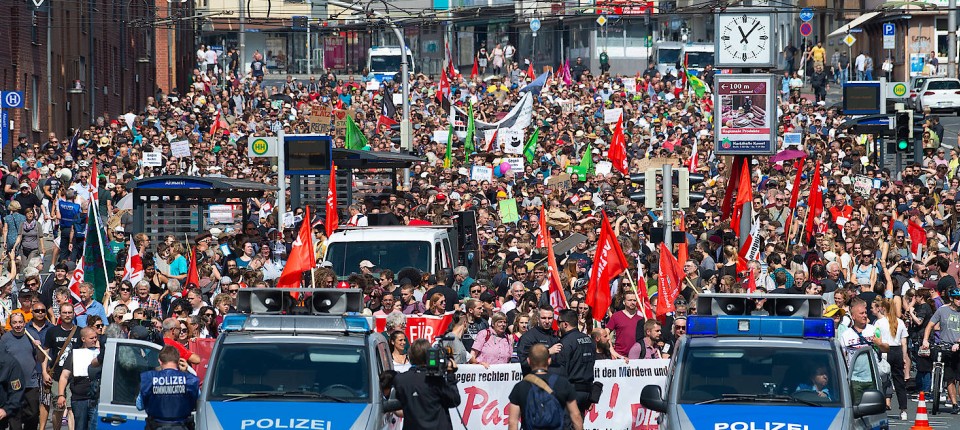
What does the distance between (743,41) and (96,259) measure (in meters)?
11.9

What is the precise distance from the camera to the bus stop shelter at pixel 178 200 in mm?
26562

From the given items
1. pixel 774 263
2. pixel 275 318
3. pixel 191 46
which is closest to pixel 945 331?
pixel 774 263

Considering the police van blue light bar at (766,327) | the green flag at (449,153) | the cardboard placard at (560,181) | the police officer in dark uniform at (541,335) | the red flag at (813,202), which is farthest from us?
the green flag at (449,153)

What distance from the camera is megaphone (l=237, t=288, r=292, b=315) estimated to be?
1423cm

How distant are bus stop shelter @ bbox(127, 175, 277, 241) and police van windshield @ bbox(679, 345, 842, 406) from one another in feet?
46.9

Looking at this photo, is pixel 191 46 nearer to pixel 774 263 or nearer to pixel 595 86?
pixel 595 86

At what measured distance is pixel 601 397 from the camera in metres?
16.7

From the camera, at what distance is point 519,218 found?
30094 millimetres

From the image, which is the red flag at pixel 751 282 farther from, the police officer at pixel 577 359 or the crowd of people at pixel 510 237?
the police officer at pixel 577 359

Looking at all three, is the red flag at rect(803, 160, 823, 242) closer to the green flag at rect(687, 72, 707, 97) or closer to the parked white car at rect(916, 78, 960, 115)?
the green flag at rect(687, 72, 707, 97)

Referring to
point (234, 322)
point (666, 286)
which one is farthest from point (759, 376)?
point (666, 286)

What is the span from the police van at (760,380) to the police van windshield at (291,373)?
1.98m

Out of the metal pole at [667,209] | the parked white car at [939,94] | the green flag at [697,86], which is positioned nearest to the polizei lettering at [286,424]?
the metal pole at [667,209]

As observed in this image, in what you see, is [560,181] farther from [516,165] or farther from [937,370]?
[937,370]
